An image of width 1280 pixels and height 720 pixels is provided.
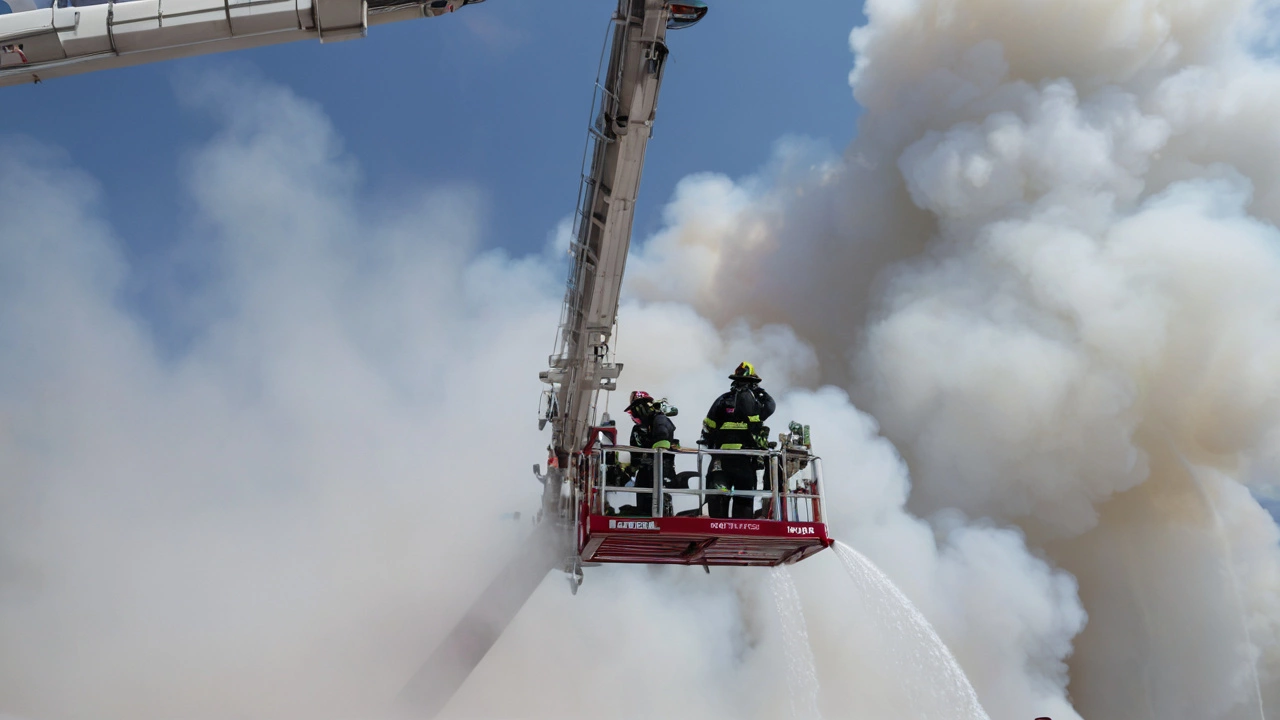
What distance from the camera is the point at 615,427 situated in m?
11.5

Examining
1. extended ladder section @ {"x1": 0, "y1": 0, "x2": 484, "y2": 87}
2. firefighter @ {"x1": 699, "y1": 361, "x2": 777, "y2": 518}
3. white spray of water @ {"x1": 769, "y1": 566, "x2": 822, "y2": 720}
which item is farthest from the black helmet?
white spray of water @ {"x1": 769, "y1": 566, "x2": 822, "y2": 720}

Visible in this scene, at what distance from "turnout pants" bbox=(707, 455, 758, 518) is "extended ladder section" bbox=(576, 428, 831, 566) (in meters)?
0.02

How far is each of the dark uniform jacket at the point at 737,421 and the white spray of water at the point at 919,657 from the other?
5.46 ft

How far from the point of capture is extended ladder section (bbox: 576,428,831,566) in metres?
9.83

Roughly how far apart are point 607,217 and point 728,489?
143 inches

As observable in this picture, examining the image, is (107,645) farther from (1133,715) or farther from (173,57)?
(1133,715)

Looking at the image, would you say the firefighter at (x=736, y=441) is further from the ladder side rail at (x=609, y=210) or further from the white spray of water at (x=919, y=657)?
the ladder side rail at (x=609, y=210)

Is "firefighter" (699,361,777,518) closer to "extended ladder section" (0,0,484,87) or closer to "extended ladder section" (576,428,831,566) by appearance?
"extended ladder section" (576,428,831,566)

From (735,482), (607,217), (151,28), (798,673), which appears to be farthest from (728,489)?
(798,673)

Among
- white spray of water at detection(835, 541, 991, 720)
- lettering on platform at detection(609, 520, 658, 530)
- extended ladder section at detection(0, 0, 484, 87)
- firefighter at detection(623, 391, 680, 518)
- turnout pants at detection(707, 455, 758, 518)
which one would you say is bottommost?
white spray of water at detection(835, 541, 991, 720)

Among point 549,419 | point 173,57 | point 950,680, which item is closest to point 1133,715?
point 950,680

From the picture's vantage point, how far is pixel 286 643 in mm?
15453

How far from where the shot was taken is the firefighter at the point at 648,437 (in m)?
10.5

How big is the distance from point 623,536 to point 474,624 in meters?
6.17
